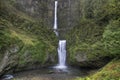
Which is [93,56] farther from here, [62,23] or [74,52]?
[62,23]

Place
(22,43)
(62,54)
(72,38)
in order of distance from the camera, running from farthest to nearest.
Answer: (72,38)
(62,54)
(22,43)

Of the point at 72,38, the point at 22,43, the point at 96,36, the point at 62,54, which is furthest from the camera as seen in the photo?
the point at 72,38

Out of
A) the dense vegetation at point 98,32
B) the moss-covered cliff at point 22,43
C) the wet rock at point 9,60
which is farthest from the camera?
the moss-covered cliff at point 22,43

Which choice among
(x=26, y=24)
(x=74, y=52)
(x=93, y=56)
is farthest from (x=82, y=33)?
(x=26, y=24)

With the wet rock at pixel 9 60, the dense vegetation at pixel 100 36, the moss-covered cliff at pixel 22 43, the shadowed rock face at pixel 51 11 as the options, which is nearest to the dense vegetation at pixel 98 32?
the dense vegetation at pixel 100 36

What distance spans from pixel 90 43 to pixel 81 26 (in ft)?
15.1

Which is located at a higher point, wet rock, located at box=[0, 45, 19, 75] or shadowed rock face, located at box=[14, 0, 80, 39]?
shadowed rock face, located at box=[14, 0, 80, 39]

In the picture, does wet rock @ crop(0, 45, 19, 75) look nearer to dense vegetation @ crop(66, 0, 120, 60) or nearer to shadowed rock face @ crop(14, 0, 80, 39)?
dense vegetation @ crop(66, 0, 120, 60)

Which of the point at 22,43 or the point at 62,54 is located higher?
the point at 22,43

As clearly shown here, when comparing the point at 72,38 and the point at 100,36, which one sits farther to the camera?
the point at 72,38

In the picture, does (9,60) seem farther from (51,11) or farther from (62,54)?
(51,11)

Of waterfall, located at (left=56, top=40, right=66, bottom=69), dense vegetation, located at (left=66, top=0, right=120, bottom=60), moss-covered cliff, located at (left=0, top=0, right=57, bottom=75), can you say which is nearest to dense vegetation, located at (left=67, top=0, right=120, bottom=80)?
dense vegetation, located at (left=66, top=0, right=120, bottom=60)

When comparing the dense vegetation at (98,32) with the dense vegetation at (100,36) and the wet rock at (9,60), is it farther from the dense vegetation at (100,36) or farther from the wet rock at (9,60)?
the wet rock at (9,60)

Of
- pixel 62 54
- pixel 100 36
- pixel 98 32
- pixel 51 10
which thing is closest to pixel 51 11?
pixel 51 10
